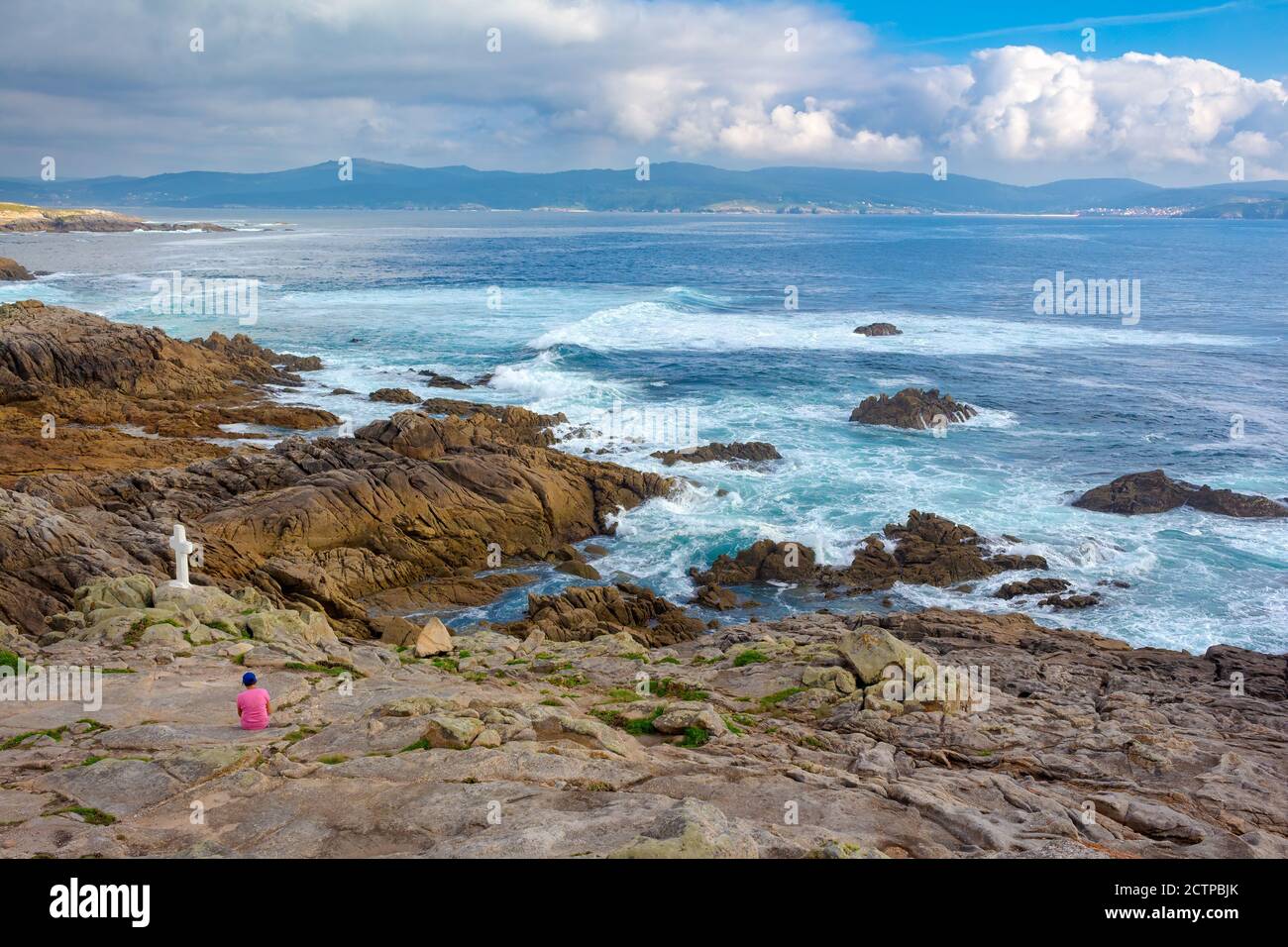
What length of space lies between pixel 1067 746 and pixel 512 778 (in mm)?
8611

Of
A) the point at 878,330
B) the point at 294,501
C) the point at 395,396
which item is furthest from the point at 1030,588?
the point at 878,330

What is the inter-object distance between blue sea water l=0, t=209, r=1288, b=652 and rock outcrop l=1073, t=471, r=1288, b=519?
2.21 ft

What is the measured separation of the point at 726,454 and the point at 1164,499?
54.5 feet

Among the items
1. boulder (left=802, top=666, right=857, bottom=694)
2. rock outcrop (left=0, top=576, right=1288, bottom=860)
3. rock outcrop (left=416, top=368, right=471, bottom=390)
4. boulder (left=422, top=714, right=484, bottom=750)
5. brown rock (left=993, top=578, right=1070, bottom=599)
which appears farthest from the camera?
rock outcrop (left=416, top=368, right=471, bottom=390)

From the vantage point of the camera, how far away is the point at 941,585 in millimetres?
26156

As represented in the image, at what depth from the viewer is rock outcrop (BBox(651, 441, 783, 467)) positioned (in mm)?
36375

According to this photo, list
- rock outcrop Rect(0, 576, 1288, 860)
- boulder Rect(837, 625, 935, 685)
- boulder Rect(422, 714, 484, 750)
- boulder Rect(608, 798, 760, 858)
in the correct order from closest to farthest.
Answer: boulder Rect(608, 798, 760, 858) → rock outcrop Rect(0, 576, 1288, 860) → boulder Rect(422, 714, 484, 750) → boulder Rect(837, 625, 935, 685)

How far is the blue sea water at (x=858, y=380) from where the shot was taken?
27562 millimetres

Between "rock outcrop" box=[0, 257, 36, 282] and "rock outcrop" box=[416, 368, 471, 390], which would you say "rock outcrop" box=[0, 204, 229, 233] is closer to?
"rock outcrop" box=[0, 257, 36, 282]

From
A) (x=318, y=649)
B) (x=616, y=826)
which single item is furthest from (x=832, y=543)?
(x=616, y=826)

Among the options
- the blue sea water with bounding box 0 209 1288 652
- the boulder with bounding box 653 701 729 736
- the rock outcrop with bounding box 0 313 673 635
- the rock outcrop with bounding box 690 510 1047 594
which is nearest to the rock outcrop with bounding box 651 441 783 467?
the blue sea water with bounding box 0 209 1288 652

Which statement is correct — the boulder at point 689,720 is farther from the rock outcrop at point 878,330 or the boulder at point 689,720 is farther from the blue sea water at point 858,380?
the rock outcrop at point 878,330
